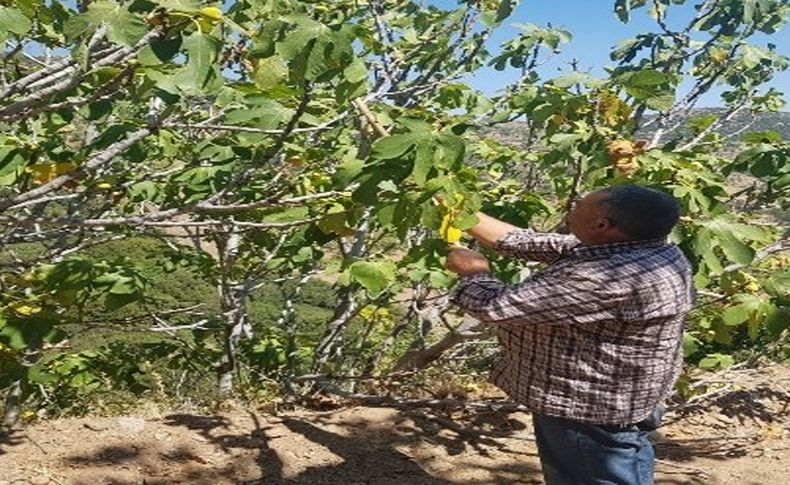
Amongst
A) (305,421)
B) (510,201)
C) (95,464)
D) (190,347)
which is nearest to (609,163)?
(510,201)

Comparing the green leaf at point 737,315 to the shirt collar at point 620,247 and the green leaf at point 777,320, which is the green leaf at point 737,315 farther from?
the shirt collar at point 620,247

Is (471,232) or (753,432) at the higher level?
(471,232)

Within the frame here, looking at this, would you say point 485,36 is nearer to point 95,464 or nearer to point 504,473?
point 504,473

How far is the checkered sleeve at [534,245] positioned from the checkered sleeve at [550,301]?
0.53 meters

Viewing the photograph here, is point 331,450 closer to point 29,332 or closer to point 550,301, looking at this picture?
point 29,332

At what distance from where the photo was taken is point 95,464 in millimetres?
3332

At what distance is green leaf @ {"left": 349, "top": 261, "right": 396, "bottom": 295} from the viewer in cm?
252

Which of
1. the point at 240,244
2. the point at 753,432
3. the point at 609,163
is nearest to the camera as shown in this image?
the point at 609,163

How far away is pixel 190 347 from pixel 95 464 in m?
2.00

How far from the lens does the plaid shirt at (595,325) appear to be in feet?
6.88

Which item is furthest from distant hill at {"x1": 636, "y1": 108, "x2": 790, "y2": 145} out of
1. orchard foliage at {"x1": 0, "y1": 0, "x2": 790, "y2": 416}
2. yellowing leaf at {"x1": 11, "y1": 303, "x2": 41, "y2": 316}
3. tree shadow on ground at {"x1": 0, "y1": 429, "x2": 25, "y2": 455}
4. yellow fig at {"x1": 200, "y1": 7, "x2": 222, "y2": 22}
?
tree shadow on ground at {"x1": 0, "y1": 429, "x2": 25, "y2": 455}

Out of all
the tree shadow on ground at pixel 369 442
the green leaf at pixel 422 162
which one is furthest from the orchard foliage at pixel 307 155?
the tree shadow on ground at pixel 369 442

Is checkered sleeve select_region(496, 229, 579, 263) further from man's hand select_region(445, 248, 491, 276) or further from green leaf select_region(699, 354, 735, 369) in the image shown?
green leaf select_region(699, 354, 735, 369)

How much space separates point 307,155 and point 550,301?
1819 millimetres
